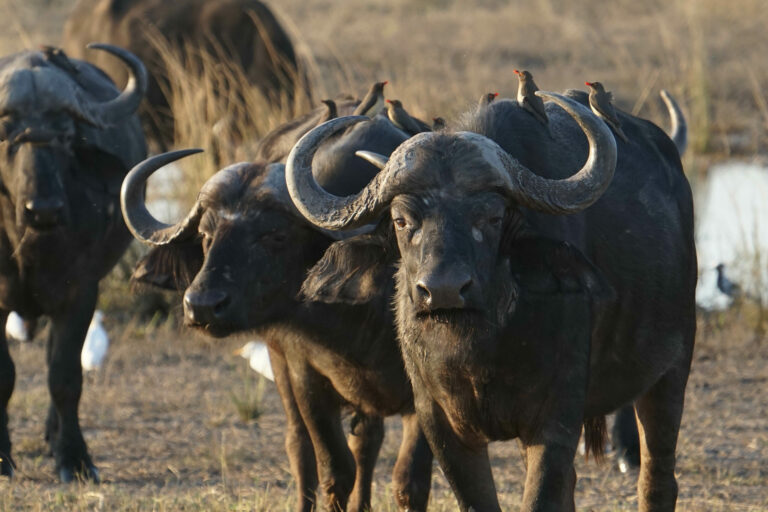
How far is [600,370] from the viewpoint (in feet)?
15.4

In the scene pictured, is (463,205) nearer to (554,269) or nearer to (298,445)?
(554,269)

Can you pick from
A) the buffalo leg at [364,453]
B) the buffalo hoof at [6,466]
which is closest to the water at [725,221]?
the buffalo hoof at [6,466]

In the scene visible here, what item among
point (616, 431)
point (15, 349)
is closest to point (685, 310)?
point (616, 431)

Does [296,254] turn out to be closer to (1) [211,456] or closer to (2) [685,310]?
(2) [685,310]

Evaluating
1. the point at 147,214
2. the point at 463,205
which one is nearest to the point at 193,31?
the point at 147,214

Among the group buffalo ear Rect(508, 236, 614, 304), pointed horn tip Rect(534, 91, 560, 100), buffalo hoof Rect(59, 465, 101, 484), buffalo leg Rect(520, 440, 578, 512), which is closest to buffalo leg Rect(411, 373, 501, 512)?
buffalo leg Rect(520, 440, 578, 512)

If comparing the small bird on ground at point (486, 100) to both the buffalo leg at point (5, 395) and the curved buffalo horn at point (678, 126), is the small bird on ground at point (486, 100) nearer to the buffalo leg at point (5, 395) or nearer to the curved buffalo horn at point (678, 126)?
the curved buffalo horn at point (678, 126)

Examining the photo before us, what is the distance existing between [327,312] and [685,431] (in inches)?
108

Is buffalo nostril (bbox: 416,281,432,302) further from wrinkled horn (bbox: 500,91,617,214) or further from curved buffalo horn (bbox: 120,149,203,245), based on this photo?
curved buffalo horn (bbox: 120,149,203,245)

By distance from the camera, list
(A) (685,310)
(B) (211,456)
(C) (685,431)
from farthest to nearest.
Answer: (C) (685,431)
(B) (211,456)
(A) (685,310)

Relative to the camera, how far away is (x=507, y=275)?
4.16 meters

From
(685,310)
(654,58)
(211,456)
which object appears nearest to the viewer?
(685,310)

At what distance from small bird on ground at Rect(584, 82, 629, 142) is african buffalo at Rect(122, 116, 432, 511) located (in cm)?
84

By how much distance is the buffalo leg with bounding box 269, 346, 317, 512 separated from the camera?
18.2 ft
